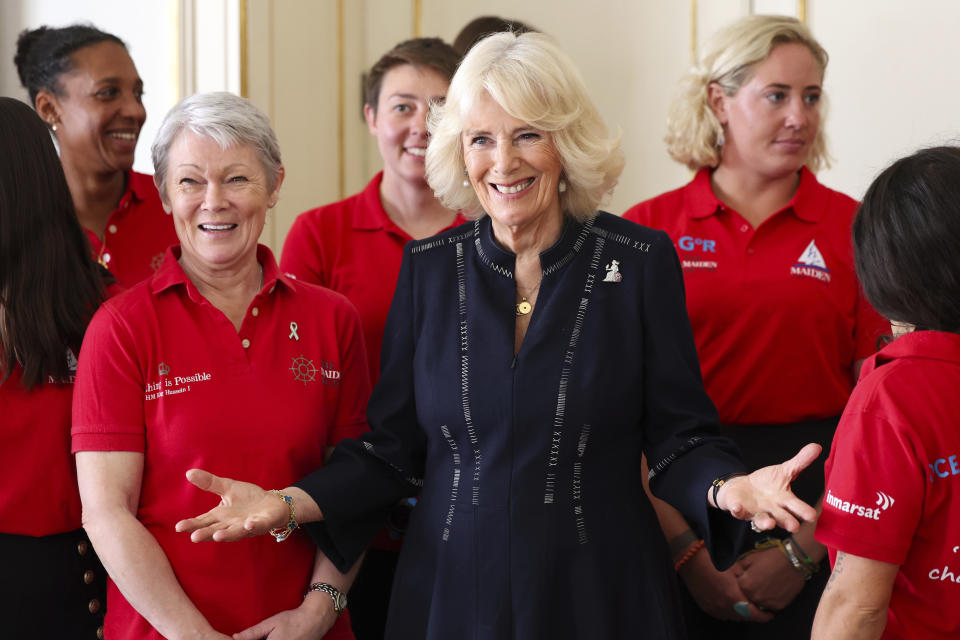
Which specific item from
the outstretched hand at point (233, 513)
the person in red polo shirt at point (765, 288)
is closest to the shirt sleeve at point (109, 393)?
the outstretched hand at point (233, 513)

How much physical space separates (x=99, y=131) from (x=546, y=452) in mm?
1715

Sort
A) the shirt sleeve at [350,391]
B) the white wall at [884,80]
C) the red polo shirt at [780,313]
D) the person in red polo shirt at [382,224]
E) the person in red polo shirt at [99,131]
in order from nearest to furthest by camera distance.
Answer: the shirt sleeve at [350,391] < the red polo shirt at [780,313] < the person in red polo shirt at [382,224] < the person in red polo shirt at [99,131] < the white wall at [884,80]

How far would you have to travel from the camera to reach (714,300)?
2.77 meters

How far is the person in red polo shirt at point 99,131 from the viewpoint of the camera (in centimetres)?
305

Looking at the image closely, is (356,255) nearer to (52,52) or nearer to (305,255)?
(305,255)

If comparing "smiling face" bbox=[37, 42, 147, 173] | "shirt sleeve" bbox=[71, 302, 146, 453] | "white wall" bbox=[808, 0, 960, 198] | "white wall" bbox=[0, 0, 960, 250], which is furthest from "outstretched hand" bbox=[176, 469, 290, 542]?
"white wall" bbox=[808, 0, 960, 198]

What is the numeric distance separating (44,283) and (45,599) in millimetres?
649

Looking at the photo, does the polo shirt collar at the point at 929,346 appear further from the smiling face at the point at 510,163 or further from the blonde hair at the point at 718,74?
the blonde hair at the point at 718,74

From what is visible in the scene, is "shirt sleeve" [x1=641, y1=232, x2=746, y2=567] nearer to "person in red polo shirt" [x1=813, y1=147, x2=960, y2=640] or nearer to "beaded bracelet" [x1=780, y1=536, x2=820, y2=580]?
"person in red polo shirt" [x1=813, y1=147, x2=960, y2=640]

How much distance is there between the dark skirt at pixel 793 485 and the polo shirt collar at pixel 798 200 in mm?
545

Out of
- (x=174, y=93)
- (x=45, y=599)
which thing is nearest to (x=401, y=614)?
(x=45, y=599)

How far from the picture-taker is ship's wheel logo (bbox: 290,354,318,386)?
228 cm

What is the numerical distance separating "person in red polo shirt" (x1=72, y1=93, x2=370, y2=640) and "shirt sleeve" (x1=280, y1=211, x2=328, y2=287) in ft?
1.79

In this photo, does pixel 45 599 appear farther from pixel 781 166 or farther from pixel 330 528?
pixel 781 166
